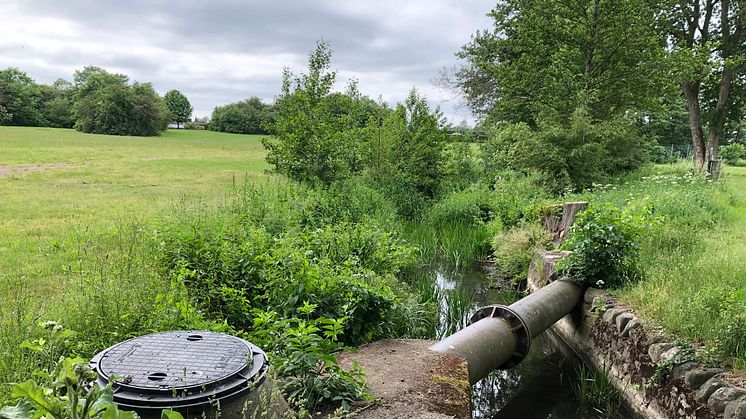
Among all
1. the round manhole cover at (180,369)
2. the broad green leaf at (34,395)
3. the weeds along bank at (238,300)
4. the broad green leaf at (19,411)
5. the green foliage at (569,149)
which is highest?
the green foliage at (569,149)

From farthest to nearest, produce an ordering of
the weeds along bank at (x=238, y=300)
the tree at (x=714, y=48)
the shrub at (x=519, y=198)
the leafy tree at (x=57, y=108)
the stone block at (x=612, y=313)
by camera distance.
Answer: the leafy tree at (x=57, y=108), the tree at (x=714, y=48), the shrub at (x=519, y=198), the stone block at (x=612, y=313), the weeds along bank at (x=238, y=300)

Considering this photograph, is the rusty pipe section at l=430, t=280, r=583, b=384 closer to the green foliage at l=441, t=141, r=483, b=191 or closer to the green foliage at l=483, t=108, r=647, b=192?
the green foliage at l=483, t=108, r=647, b=192

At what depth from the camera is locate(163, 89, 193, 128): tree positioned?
91.1 meters

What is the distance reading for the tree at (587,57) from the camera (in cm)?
1505

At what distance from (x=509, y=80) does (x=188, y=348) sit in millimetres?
17104

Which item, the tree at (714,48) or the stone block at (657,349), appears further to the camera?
the tree at (714,48)

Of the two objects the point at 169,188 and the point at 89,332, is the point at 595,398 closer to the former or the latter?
the point at 89,332

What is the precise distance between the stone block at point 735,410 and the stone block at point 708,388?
22cm

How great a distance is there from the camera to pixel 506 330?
17.1 ft

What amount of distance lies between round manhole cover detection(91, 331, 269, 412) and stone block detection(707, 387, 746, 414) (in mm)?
3764

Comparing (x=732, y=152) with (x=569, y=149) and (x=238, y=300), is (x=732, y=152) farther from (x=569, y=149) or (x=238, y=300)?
(x=238, y=300)

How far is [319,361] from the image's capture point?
11.8 feet

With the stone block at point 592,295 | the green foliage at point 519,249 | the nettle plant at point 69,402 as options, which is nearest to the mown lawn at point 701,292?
the stone block at point 592,295

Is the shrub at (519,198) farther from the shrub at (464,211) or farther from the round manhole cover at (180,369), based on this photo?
the round manhole cover at (180,369)
